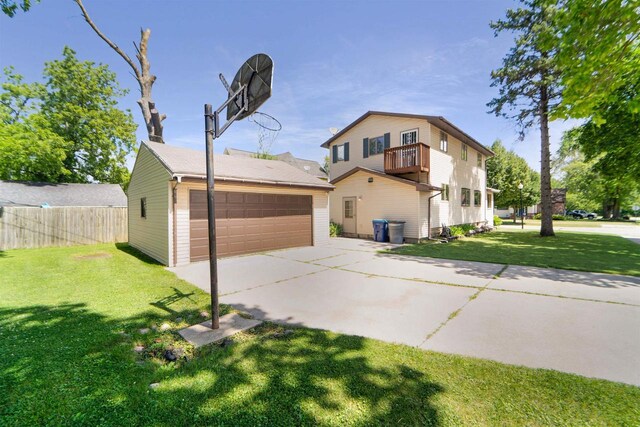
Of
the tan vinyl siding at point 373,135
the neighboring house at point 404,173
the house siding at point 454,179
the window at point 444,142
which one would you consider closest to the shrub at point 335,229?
the neighboring house at point 404,173

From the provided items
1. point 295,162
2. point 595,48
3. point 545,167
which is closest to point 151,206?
point 595,48

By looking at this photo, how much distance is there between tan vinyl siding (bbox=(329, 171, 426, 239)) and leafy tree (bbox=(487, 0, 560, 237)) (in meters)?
8.26

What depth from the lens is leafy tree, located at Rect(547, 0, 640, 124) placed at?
184 inches

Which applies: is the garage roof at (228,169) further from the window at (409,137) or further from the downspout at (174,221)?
the window at (409,137)

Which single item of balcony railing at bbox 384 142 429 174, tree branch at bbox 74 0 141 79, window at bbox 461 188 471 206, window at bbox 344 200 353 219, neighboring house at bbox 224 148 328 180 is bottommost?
window at bbox 344 200 353 219

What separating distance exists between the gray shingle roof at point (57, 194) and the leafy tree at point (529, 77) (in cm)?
2525

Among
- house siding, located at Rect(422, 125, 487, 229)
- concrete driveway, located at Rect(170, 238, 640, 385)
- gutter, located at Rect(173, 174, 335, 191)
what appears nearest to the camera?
concrete driveway, located at Rect(170, 238, 640, 385)

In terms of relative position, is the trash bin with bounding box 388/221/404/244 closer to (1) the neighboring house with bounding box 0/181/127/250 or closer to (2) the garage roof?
(2) the garage roof

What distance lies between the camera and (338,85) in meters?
12.8

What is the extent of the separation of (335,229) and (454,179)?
27.0 ft

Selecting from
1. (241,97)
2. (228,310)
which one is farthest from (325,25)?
(228,310)

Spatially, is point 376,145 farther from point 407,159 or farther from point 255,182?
point 255,182

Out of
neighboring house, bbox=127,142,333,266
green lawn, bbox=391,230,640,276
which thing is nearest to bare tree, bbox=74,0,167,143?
neighboring house, bbox=127,142,333,266

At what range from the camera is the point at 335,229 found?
630 inches
